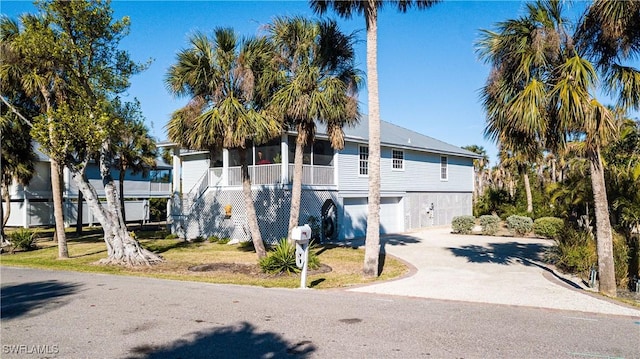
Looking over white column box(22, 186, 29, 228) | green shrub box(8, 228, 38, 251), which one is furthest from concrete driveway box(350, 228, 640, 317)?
white column box(22, 186, 29, 228)

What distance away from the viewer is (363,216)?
25016 mm

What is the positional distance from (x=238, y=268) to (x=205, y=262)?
2.23m

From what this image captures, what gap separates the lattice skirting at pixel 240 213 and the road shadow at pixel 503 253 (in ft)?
21.7

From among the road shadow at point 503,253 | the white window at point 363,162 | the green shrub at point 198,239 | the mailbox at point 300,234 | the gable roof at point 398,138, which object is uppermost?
the gable roof at point 398,138

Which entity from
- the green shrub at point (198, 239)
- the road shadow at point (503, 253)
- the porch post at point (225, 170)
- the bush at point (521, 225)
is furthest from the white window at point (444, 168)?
the green shrub at point (198, 239)

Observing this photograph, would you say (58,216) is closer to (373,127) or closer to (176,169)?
(176,169)

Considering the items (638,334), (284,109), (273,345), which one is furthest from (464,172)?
(273,345)

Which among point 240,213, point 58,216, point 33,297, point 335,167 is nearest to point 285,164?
point 335,167

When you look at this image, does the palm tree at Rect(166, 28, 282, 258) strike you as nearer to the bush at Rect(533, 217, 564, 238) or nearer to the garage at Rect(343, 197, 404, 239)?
the garage at Rect(343, 197, 404, 239)

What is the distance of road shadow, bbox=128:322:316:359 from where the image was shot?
560cm

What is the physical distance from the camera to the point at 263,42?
1519cm

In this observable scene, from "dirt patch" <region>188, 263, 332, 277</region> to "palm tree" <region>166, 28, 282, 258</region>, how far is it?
3.86m

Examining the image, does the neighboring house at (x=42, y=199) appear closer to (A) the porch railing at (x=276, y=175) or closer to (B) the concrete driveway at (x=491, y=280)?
(A) the porch railing at (x=276, y=175)

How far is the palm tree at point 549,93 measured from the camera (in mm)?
9992
